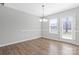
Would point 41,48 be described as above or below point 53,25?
below

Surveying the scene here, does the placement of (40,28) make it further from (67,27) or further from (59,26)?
(67,27)

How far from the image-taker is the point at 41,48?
2.44 meters

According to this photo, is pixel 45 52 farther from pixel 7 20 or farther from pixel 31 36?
pixel 7 20

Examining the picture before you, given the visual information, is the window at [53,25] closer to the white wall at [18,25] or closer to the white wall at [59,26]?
the white wall at [59,26]

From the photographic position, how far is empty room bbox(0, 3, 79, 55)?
2.38 metres

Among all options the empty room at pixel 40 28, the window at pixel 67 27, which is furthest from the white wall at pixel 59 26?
the window at pixel 67 27

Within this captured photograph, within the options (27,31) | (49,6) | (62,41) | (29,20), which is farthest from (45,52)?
(49,6)

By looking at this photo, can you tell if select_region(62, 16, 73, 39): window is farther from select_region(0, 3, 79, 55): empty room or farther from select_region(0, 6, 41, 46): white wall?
select_region(0, 6, 41, 46): white wall

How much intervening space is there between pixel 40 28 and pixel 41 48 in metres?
0.50

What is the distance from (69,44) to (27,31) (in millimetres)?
1098

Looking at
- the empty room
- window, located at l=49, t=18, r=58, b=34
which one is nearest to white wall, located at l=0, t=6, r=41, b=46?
the empty room

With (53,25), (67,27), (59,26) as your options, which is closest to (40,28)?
(53,25)

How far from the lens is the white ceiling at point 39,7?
7.70 feet

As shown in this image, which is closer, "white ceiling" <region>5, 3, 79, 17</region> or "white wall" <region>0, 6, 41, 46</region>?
"white ceiling" <region>5, 3, 79, 17</region>
